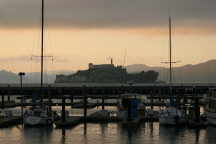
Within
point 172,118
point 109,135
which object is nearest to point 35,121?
point 109,135

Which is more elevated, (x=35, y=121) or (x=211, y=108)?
(x=211, y=108)

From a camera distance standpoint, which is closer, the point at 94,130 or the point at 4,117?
the point at 94,130

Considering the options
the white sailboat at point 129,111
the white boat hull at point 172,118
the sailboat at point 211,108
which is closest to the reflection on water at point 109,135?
the white sailboat at point 129,111

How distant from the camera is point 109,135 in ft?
262

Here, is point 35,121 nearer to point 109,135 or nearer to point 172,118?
point 109,135

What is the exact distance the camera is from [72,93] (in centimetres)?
12088

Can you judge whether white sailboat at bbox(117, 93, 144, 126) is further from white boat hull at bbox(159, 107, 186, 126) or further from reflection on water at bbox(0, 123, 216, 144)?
white boat hull at bbox(159, 107, 186, 126)

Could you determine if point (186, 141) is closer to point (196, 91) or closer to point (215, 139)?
point (215, 139)

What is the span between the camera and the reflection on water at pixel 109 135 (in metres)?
74.4

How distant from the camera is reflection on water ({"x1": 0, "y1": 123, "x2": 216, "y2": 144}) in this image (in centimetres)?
7444

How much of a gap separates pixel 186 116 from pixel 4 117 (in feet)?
91.5

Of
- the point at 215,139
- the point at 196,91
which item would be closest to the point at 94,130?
the point at 215,139

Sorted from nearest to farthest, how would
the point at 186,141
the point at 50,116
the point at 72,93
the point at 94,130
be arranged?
1. the point at 186,141
2. the point at 94,130
3. the point at 50,116
4. the point at 72,93

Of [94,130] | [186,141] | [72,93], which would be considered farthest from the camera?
Result: [72,93]
